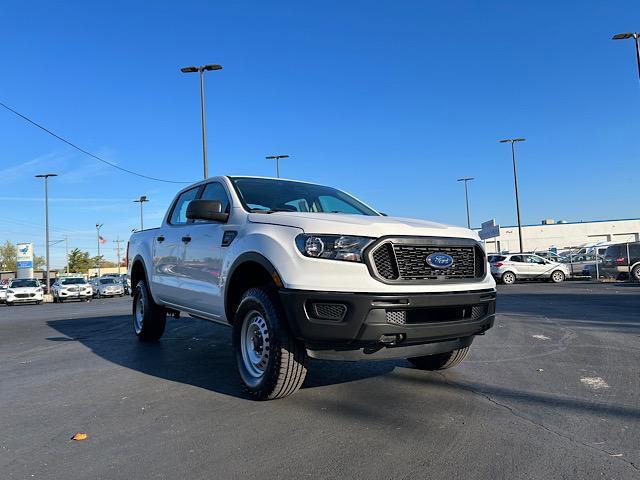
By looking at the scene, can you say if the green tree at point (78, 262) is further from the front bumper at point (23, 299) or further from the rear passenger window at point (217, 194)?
the rear passenger window at point (217, 194)

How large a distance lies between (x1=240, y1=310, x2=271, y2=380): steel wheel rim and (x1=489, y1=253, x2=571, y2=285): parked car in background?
72.0 feet

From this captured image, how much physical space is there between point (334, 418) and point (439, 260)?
1.43 metres

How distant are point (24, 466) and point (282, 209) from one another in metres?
2.88

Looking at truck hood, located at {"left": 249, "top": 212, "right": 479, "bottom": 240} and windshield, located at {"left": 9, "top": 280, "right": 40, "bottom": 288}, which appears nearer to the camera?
truck hood, located at {"left": 249, "top": 212, "right": 479, "bottom": 240}

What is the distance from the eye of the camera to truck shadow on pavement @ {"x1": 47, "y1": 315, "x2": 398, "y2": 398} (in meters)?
4.71

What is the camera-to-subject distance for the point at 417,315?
3.62 m

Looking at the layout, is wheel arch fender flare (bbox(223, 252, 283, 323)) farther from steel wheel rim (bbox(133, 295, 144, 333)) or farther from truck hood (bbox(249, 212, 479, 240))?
steel wheel rim (bbox(133, 295, 144, 333))

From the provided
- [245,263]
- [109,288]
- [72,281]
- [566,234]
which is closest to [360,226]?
[245,263]

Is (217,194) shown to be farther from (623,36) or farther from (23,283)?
Answer: (23,283)

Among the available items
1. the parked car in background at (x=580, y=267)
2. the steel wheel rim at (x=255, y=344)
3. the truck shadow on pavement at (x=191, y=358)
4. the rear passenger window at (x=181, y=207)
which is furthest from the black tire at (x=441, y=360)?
the parked car in background at (x=580, y=267)

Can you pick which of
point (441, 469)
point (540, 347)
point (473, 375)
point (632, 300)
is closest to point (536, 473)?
point (441, 469)

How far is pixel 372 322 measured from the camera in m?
3.42

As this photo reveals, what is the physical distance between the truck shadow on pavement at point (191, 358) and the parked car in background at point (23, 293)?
20333 millimetres

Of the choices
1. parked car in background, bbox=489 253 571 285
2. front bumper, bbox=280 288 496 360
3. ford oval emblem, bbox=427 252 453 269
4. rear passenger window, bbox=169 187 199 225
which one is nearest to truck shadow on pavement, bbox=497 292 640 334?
ford oval emblem, bbox=427 252 453 269
